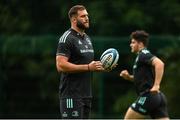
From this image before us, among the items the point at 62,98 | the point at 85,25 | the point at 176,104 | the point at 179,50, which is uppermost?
the point at 85,25

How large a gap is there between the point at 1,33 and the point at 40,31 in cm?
146

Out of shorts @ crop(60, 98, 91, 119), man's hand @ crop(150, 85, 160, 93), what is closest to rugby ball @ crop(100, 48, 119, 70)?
shorts @ crop(60, 98, 91, 119)

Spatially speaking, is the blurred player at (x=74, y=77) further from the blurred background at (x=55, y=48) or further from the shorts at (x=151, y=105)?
the blurred background at (x=55, y=48)

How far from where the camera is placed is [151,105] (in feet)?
35.7

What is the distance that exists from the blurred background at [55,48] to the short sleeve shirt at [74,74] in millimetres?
9200

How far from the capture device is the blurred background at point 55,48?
59.7 ft

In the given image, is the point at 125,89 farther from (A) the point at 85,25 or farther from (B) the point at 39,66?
(A) the point at 85,25

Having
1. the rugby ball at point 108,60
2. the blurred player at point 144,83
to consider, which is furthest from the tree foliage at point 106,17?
the rugby ball at point 108,60

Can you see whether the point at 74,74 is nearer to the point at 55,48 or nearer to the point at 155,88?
the point at 155,88

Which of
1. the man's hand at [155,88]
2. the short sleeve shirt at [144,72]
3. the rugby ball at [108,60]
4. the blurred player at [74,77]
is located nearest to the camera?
the blurred player at [74,77]

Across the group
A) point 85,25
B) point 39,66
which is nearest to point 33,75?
point 39,66

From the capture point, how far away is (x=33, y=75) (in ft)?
69.2

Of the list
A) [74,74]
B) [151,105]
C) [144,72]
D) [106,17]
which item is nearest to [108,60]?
[74,74]

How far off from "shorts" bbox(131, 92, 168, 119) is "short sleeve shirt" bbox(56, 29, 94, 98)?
2641mm
